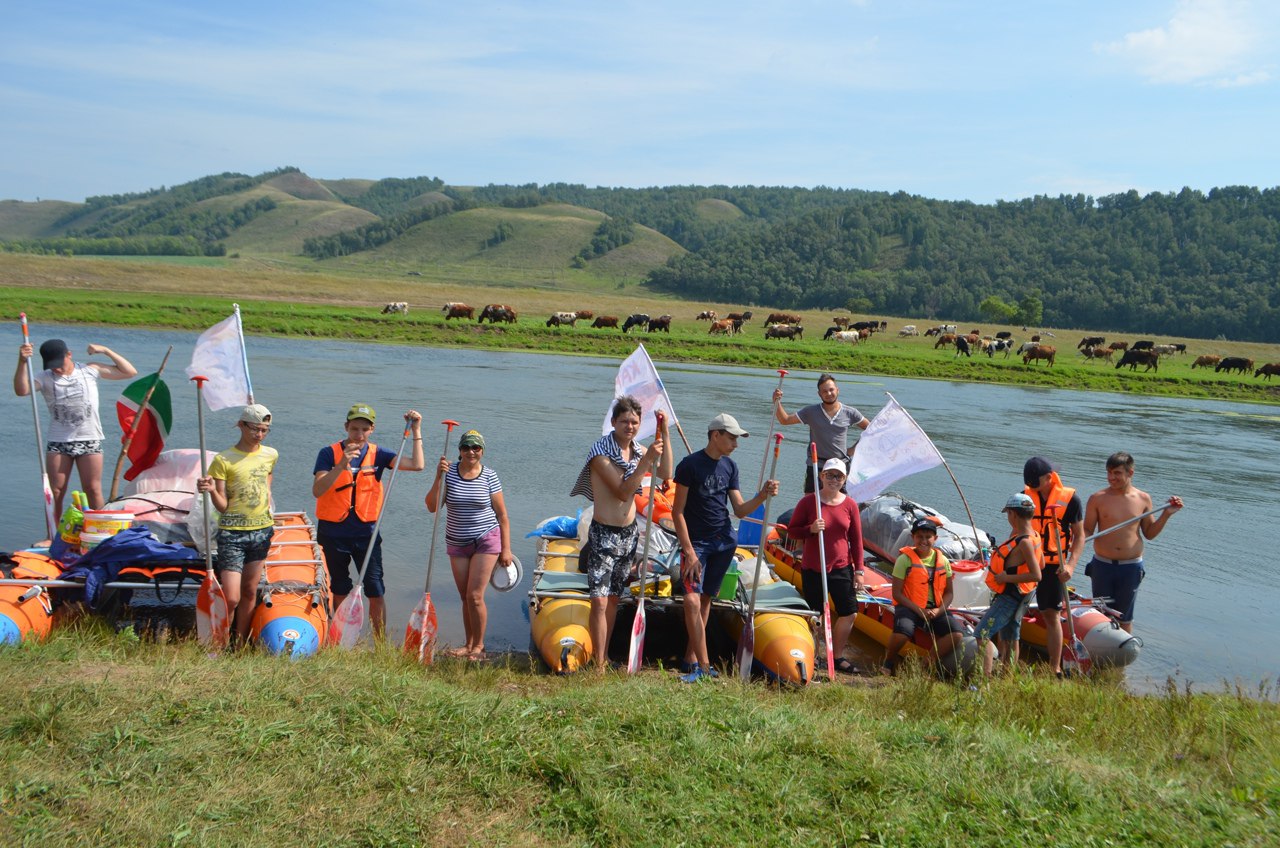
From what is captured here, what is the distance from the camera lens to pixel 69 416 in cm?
906

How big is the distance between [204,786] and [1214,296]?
11331 cm

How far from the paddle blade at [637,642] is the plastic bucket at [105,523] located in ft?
13.2

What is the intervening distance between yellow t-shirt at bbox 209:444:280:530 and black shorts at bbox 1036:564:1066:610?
19.6ft

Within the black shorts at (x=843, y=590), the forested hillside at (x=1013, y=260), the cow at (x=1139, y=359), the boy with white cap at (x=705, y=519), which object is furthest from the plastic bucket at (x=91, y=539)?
the forested hillside at (x=1013, y=260)

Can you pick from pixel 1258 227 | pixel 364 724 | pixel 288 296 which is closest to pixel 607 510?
pixel 364 724

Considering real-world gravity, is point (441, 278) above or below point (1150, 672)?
above

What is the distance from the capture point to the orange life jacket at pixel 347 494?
7695 millimetres

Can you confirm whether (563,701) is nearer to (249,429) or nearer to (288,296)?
(249,429)

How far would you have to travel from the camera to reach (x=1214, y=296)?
101m

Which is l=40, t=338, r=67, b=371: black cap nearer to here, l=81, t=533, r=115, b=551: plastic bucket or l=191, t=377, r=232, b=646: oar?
l=81, t=533, r=115, b=551: plastic bucket

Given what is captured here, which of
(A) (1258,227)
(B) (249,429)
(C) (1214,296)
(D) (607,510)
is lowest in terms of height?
(D) (607,510)

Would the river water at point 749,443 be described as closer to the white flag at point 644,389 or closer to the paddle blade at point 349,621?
the paddle blade at point 349,621

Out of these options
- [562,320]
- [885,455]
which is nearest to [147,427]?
[885,455]

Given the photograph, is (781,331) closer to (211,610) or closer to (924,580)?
(924,580)
